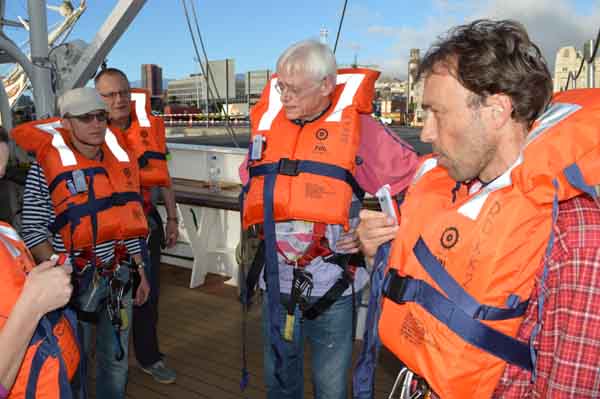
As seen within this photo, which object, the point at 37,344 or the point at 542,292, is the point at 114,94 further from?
the point at 542,292

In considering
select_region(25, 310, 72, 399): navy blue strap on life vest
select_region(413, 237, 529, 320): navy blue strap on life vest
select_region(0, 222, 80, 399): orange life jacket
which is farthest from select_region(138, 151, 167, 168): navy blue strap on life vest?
select_region(413, 237, 529, 320): navy blue strap on life vest

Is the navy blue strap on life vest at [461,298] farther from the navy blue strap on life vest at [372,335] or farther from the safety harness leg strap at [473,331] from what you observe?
the navy blue strap on life vest at [372,335]

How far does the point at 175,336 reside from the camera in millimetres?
3955

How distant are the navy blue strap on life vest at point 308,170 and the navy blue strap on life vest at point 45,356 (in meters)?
0.96

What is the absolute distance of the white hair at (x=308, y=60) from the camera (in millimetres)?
1825

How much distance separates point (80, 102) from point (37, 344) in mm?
1254

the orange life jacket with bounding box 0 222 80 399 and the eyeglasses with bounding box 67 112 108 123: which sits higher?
the eyeglasses with bounding box 67 112 108 123

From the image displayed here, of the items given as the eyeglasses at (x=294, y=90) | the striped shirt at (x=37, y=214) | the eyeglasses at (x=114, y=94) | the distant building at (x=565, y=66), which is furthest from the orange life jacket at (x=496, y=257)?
the distant building at (x=565, y=66)

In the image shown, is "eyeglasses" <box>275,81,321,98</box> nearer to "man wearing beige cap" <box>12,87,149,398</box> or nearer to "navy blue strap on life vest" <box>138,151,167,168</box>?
"man wearing beige cap" <box>12,87,149,398</box>

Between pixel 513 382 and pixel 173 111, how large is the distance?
6350 cm

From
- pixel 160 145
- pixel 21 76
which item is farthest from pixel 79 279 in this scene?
pixel 21 76

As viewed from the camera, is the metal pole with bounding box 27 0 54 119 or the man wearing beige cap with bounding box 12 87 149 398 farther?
the metal pole with bounding box 27 0 54 119

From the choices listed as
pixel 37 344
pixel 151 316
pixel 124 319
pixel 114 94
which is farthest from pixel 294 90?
pixel 151 316

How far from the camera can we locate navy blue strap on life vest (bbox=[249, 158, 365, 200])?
194 cm
